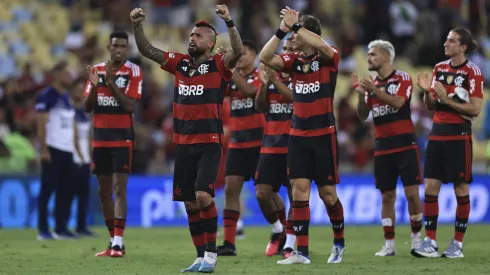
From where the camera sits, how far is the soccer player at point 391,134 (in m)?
13.7

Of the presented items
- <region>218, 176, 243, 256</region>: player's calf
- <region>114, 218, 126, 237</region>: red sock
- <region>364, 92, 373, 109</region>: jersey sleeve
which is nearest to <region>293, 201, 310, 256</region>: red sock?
<region>218, 176, 243, 256</region>: player's calf

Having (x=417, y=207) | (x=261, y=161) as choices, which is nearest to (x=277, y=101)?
(x=261, y=161)

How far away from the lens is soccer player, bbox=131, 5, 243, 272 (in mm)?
11453

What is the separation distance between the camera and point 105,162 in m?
14.1

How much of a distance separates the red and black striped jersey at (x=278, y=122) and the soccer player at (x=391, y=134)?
94 cm

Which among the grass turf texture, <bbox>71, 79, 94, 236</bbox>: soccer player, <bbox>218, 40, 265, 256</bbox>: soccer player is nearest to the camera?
the grass turf texture

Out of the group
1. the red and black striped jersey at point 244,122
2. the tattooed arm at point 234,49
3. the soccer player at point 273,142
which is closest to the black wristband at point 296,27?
the tattooed arm at point 234,49

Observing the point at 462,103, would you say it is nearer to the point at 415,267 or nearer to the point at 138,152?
the point at 415,267

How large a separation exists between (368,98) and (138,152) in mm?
9275

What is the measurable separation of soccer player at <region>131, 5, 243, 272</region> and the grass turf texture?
22.7 inches

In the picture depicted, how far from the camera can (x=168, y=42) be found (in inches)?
1021

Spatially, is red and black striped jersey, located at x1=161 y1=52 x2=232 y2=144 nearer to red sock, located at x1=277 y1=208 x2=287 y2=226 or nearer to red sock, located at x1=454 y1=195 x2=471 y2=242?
red sock, located at x1=277 y1=208 x2=287 y2=226

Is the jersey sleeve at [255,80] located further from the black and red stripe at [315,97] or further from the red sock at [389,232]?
the red sock at [389,232]

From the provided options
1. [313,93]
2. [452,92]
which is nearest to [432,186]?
[452,92]
